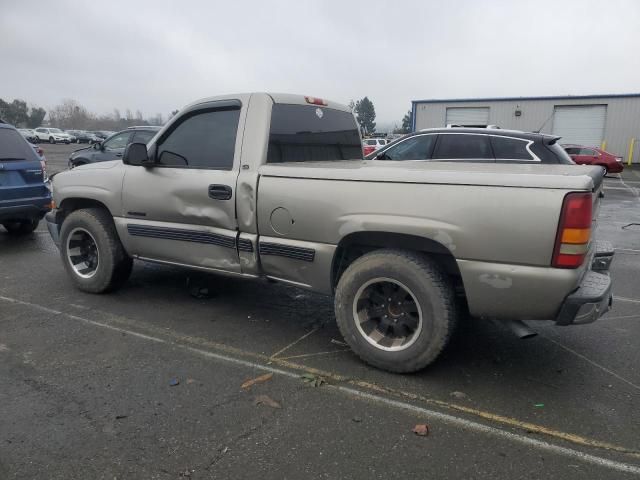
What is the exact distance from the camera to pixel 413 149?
8156 mm

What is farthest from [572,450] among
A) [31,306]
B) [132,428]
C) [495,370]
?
[31,306]

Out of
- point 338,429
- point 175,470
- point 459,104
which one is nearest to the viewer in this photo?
point 175,470

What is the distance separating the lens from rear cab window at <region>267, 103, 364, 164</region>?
13.6ft

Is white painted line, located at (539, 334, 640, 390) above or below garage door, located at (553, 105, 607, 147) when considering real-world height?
below

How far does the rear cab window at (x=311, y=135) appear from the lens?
4.15 meters

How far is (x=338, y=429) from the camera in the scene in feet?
9.23

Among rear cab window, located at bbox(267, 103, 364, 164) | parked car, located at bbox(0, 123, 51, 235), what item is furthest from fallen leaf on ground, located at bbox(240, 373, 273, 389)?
parked car, located at bbox(0, 123, 51, 235)

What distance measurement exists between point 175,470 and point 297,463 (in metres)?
0.60

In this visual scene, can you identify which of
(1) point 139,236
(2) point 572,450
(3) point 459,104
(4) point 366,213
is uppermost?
(3) point 459,104

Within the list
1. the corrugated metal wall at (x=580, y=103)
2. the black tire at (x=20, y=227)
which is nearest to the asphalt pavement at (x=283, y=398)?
the black tire at (x=20, y=227)

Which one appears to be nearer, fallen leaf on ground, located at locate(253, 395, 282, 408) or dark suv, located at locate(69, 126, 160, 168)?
fallen leaf on ground, located at locate(253, 395, 282, 408)

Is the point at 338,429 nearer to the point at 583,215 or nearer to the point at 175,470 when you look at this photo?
the point at 175,470

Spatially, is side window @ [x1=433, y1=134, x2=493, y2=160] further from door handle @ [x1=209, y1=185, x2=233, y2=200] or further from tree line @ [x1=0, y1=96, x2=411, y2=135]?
tree line @ [x1=0, y1=96, x2=411, y2=135]

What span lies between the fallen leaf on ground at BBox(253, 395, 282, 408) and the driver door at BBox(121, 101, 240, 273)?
4.17 ft
